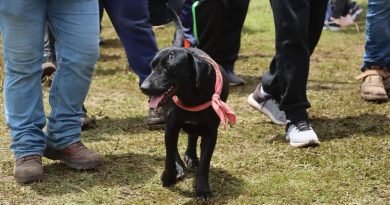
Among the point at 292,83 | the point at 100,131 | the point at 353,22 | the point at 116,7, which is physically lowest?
the point at 353,22

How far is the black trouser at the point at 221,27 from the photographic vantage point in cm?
534

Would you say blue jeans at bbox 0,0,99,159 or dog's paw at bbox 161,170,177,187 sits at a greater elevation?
blue jeans at bbox 0,0,99,159

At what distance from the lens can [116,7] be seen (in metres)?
4.27

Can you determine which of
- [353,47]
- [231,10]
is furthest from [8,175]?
[353,47]

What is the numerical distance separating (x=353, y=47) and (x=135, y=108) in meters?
3.21

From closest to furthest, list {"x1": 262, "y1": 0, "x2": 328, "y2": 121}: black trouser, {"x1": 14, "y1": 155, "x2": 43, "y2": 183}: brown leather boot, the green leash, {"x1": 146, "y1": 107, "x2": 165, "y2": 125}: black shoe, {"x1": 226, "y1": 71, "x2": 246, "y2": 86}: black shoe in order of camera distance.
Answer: {"x1": 14, "y1": 155, "x2": 43, "y2": 183}: brown leather boot
{"x1": 262, "y1": 0, "x2": 328, "y2": 121}: black trouser
{"x1": 146, "y1": 107, "x2": 165, "y2": 125}: black shoe
the green leash
{"x1": 226, "y1": 71, "x2": 246, "y2": 86}: black shoe

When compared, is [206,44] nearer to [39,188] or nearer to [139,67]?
[139,67]

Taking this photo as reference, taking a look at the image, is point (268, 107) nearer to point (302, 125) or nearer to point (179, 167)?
point (302, 125)

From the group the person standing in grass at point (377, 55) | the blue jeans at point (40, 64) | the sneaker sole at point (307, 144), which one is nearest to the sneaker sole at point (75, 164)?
the blue jeans at point (40, 64)

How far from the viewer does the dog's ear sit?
3.17 meters

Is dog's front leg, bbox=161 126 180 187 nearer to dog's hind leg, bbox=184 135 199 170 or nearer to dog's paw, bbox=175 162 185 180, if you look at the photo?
dog's paw, bbox=175 162 185 180

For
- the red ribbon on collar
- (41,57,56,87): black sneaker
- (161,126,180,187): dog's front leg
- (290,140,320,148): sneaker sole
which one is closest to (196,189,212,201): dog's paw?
(161,126,180,187): dog's front leg

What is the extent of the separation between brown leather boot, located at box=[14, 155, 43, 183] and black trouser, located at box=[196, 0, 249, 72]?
2.12 meters

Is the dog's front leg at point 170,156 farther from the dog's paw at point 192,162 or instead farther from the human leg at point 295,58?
the human leg at point 295,58
